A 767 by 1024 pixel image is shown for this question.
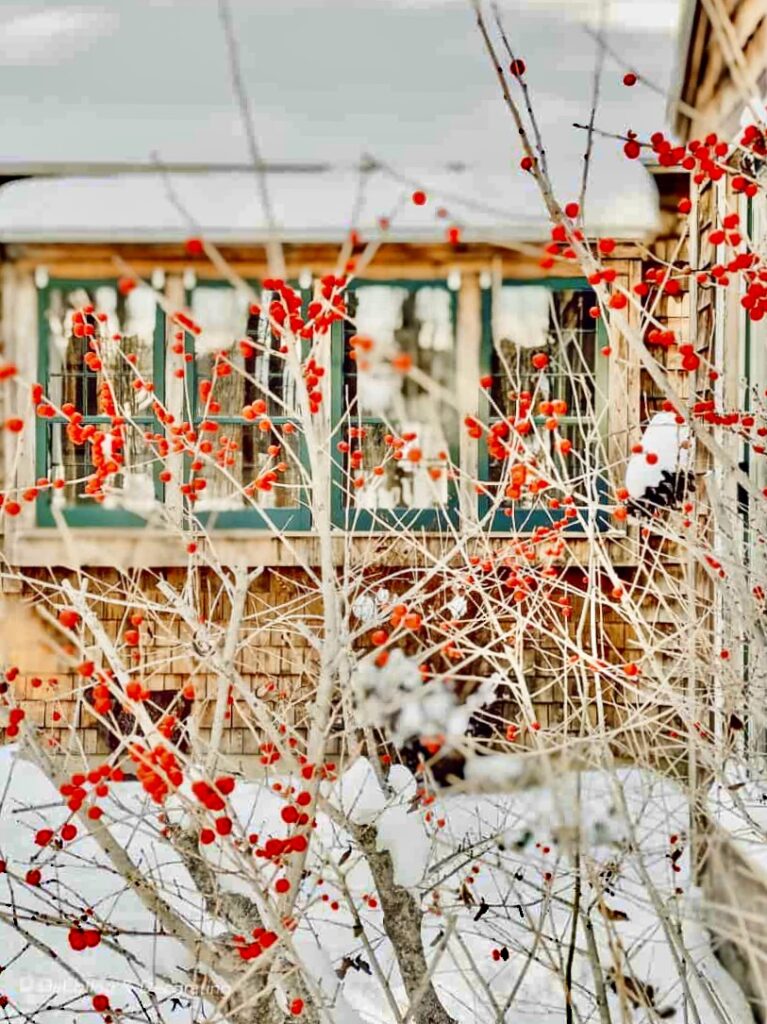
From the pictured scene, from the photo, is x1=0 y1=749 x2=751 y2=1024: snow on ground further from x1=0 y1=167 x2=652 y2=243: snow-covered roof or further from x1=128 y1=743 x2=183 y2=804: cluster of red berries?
x1=0 y1=167 x2=652 y2=243: snow-covered roof

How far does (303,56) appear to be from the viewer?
670 centimetres

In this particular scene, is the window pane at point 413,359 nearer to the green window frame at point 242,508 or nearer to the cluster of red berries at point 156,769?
the green window frame at point 242,508

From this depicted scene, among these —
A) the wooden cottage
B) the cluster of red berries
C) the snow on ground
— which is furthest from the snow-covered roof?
the cluster of red berries

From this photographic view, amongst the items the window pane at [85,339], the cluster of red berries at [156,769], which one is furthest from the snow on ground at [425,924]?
the window pane at [85,339]

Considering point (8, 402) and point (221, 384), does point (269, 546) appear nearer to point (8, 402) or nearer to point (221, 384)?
point (221, 384)

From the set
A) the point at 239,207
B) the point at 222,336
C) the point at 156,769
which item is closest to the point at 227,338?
the point at 222,336

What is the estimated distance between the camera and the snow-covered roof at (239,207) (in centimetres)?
611

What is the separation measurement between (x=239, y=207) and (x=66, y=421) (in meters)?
1.53

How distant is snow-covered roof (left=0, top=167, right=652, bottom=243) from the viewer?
20.0ft

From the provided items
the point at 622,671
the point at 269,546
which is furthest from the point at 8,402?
the point at 622,671

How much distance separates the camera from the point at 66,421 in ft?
21.1

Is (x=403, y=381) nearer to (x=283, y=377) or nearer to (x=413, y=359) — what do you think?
(x=413, y=359)

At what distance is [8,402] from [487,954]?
3.76m

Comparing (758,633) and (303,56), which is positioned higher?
(303,56)
